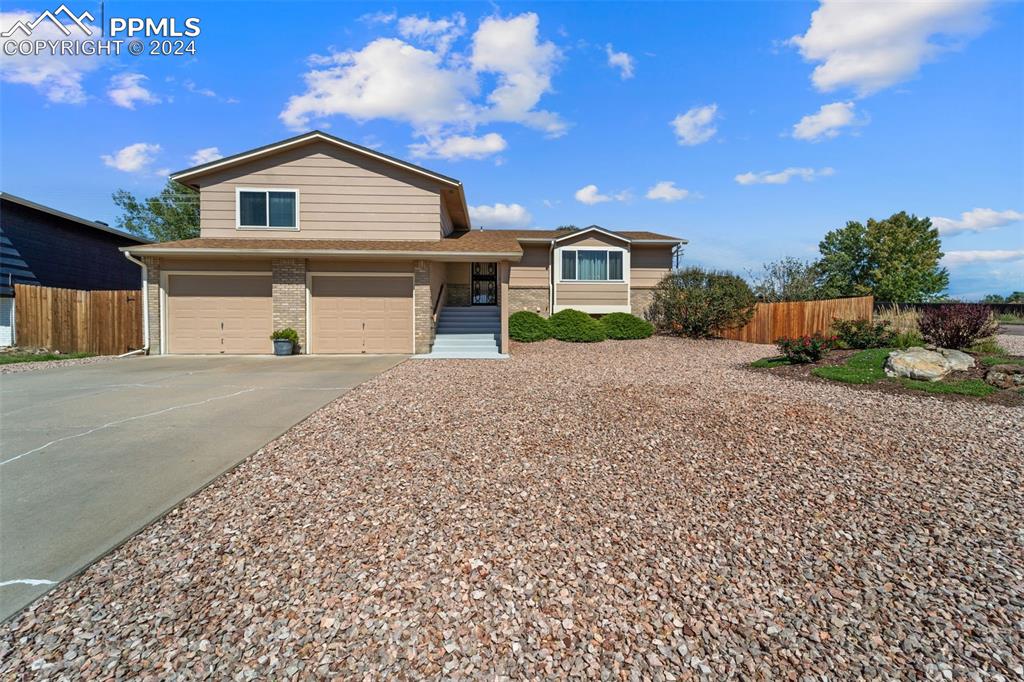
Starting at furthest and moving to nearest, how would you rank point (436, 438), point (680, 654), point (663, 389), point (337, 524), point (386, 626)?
point (663, 389)
point (436, 438)
point (337, 524)
point (386, 626)
point (680, 654)

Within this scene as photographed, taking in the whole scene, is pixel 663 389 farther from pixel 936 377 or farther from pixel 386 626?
pixel 386 626

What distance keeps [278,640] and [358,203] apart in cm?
1337

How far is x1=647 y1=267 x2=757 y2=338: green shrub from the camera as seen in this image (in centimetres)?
1714

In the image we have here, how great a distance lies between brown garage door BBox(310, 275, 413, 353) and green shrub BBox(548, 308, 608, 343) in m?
5.37

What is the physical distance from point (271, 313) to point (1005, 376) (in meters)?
15.6

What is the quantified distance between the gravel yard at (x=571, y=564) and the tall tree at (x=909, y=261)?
37.0 metres

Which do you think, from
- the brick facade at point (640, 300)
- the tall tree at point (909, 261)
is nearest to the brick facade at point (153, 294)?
the brick facade at point (640, 300)

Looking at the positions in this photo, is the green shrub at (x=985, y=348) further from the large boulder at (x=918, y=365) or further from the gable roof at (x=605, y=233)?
the gable roof at (x=605, y=233)

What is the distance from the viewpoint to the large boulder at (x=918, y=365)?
8.16 m

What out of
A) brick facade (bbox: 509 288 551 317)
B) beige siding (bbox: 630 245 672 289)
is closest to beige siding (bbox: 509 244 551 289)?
brick facade (bbox: 509 288 551 317)

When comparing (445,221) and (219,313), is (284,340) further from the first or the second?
(445,221)

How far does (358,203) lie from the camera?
1409 cm

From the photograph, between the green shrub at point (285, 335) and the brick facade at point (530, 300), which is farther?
the brick facade at point (530, 300)

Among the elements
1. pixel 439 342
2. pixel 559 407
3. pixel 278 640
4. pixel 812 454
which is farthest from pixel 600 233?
pixel 278 640
